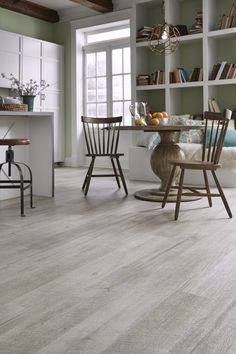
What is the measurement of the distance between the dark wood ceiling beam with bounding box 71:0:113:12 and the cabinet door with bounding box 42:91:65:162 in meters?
1.65

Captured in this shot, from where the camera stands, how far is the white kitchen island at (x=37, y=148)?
4012 millimetres

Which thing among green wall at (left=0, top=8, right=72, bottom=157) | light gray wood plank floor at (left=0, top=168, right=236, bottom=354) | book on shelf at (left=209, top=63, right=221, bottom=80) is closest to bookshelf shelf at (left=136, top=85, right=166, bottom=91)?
book on shelf at (left=209, top=63, right=221, bottom=80)

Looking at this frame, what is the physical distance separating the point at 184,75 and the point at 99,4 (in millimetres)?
1844

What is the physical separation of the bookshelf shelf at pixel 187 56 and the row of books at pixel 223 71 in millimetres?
66

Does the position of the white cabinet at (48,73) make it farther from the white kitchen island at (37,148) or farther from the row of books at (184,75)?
the white kitchen island at (37,148)

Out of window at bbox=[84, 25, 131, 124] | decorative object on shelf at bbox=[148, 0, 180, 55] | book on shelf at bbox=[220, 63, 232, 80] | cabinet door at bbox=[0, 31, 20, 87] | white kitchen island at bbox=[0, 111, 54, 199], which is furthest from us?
window at bbox=[84, 25, 131, 124]

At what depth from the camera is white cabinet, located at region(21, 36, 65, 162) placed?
6840 mm

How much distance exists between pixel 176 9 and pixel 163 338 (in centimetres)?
606

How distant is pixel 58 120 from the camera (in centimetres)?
755

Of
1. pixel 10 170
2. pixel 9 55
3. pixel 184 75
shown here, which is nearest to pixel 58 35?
pixel 9 55

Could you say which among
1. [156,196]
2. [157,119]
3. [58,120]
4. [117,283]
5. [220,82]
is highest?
[220,82]

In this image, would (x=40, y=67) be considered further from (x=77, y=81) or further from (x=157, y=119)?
(x=157, y=119)

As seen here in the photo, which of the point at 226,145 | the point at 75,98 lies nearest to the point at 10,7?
the point at 75,98

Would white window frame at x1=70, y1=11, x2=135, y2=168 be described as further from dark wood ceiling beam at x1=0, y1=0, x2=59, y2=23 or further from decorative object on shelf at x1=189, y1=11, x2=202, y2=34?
decorative object on shelf at x1=189, y1=11, x2=202, y2=34
